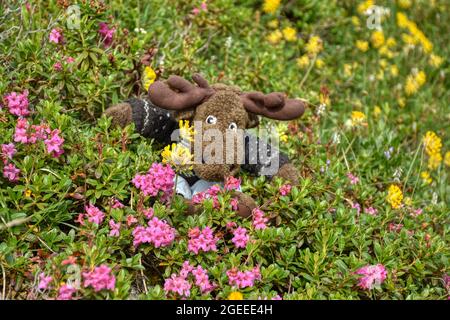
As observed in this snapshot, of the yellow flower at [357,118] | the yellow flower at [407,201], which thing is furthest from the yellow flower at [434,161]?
the yellow flower at [407,201]

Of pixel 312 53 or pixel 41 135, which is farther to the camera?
pixel 312 53

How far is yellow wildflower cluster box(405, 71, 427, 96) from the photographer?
5.59 meters

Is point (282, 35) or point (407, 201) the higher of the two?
point (282, 35)

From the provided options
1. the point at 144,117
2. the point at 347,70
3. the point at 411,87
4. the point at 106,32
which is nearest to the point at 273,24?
the point at 347,70

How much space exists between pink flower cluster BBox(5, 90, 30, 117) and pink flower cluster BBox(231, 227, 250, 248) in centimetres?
124

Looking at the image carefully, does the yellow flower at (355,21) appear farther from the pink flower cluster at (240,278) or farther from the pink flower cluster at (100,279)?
the pink flower cluster at (100,279)

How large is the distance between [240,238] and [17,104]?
132cm

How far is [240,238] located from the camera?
3049mm

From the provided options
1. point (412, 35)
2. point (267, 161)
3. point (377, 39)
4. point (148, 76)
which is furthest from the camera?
point (412, 35)

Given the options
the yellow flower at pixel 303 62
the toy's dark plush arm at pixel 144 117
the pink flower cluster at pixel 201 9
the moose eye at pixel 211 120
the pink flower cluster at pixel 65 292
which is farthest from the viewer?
the yellow flower at pixel 303 62

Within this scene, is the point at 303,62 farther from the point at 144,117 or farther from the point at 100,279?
the point at 100,279

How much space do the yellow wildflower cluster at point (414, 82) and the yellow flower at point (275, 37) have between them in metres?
1.19

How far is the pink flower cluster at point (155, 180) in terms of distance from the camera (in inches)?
120

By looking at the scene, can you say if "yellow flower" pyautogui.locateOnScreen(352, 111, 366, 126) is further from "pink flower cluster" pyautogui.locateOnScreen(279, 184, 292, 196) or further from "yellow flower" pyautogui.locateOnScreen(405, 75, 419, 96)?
"pink flower cluster" pyautogui.locateOnScreen(279, 184, 292, 196)
